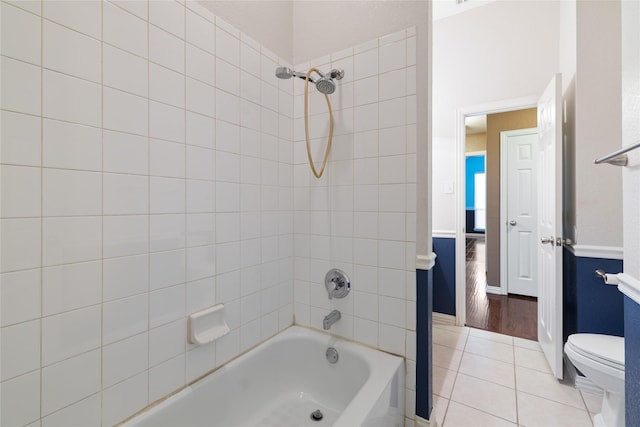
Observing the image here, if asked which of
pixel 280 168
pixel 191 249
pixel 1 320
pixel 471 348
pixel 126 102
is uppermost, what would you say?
pixel 126 102

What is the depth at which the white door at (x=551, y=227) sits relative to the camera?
190 cm

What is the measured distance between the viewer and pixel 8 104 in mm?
756

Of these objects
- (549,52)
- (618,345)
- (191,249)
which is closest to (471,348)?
(618,345)

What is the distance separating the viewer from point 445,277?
278cm

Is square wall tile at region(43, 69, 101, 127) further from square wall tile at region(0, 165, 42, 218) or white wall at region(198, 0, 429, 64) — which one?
white wall at region(198, 0, 429, 64)

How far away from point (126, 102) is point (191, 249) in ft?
1.95

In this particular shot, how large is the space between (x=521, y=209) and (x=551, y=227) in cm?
178

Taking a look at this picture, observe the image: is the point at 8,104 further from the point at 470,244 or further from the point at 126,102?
the point at 470,244

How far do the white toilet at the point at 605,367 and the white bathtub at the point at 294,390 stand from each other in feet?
3.12

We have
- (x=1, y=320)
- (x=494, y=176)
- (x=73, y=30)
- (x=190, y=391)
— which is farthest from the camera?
(x=494, y=176)

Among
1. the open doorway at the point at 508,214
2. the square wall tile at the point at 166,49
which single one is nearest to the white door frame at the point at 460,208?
the open doorway at the point at 508,214

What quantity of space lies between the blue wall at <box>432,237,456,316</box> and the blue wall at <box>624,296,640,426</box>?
1774 mm

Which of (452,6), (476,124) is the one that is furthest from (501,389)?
(476,124)

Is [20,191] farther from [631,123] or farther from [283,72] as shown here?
[631,123]
